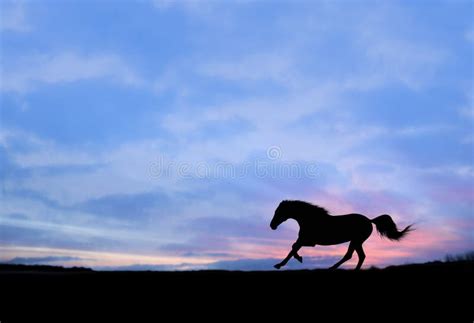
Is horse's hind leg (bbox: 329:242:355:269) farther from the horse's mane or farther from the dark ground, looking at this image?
the dark ground

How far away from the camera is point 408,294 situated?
714cm

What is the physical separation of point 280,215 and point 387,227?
2899mm

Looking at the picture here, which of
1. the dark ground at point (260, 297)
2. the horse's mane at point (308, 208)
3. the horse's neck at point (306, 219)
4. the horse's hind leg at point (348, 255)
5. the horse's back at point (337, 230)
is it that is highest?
the horse's mane at point (308, 208)

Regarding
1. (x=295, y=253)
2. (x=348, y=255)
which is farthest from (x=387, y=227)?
(x=295, y=253)

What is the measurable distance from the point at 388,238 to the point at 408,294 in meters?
5.34

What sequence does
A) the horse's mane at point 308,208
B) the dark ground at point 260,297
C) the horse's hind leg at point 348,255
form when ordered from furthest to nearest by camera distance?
the horse's mane at point 308,208 → the horse's hind leg at point 348,255 → the dark ground at point 260,297

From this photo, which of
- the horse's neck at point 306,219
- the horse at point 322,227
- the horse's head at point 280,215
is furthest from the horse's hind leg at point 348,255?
the horse's head at point 280,215

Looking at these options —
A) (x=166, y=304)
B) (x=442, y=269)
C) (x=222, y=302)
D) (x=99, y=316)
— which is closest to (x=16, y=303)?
(x=99, y=316)

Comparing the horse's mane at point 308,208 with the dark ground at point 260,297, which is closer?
the dark ground at point 260,297

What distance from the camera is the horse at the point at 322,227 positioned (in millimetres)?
11453

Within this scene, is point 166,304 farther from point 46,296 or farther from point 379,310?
point 379,310

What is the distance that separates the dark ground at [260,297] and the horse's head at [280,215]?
279 cm

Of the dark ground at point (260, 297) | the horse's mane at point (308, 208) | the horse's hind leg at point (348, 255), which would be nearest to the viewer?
the dark ground at point (260, 297)

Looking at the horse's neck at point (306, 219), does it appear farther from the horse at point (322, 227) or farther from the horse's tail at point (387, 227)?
the horse's tail at point (387, 227)
